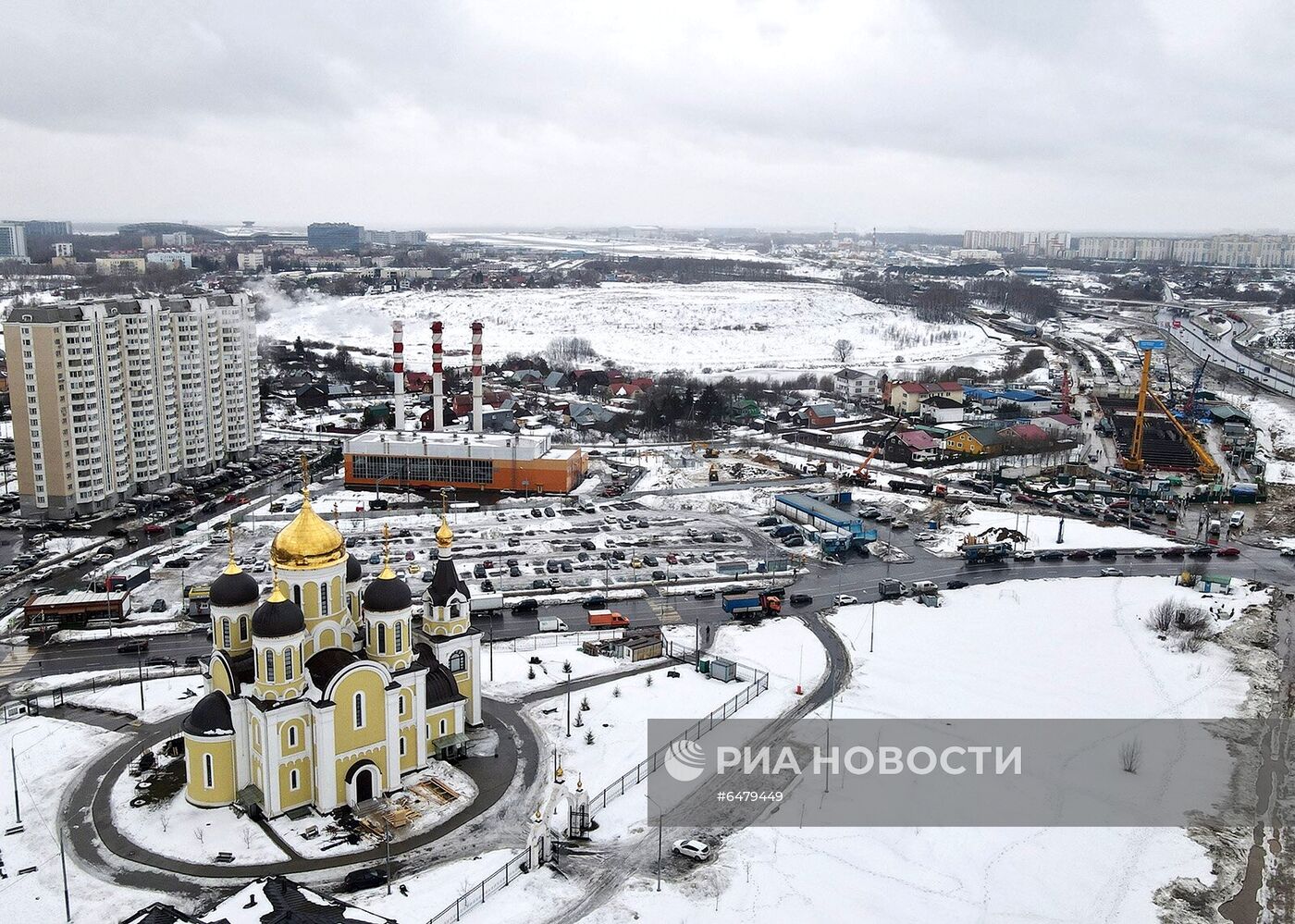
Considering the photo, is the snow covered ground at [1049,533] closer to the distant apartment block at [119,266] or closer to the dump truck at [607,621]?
the dump truck at [607,621]

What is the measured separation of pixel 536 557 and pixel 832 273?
490 feet

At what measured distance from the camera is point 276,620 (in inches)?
810

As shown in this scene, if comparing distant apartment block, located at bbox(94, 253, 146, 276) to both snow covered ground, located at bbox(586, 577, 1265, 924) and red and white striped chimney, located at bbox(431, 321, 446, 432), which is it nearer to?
red and white striped chimney, located at bbox(431, 321, 446, 432)

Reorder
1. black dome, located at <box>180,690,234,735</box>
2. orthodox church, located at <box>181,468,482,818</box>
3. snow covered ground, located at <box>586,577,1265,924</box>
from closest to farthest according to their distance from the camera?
snow covered ground, located at <box>586,577,1265,924</box> < orthodox church, located at <box>181,468,482,818</box> < black dome, located at <box>180,690,234,735</box>

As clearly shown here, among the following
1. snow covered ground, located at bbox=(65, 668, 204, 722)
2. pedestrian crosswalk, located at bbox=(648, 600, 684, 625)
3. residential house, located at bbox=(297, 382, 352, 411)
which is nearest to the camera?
snow covered ground, located at bbox=(65, 668, 204, 722)

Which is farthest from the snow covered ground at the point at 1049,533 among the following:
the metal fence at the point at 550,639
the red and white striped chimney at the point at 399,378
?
the red and white striped chimney at the point at 399,378

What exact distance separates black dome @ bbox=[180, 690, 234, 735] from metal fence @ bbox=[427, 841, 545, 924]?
6699mm

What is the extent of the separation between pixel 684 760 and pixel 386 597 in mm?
8131

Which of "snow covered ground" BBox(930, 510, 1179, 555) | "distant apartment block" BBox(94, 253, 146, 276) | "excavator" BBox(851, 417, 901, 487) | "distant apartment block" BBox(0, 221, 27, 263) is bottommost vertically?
"snow covered ground" BBox(930, 510, 1179, 555)

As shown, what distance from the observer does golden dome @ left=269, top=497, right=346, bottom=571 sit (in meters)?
21.4

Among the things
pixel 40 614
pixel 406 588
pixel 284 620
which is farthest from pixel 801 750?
pixel 40 614

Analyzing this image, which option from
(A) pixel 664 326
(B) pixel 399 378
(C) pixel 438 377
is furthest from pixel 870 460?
(A) pixel 664 326

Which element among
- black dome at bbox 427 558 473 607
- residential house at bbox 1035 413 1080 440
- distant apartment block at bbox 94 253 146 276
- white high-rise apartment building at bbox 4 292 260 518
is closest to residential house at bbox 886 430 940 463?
residential house at bbox 1035 413 1080 440

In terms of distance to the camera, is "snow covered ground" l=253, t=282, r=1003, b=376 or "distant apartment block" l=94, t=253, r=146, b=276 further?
"distant apartment block" l=94, t=253, r=146, b=276
